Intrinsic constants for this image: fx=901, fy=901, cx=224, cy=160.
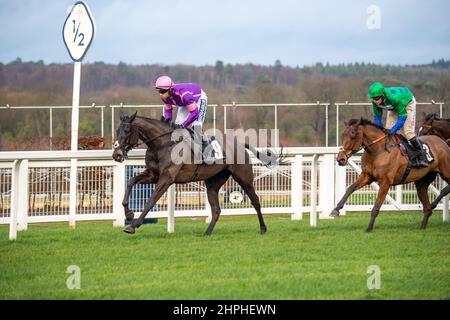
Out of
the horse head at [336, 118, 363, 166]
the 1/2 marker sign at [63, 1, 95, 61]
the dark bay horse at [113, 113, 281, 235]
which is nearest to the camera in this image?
the dark bay horse at [113, 113, 281, 235]

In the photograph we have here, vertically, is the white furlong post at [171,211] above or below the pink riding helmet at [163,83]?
below

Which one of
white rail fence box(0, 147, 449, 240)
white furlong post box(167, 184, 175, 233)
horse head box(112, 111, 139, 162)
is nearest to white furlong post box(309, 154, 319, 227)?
white rail fence box(0, 147, 449, 240)

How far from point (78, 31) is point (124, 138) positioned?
2.12 m

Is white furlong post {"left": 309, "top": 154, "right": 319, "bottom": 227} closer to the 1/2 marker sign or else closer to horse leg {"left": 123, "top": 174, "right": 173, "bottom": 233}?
horse leg {"left": 123, "top": 174, "right": 173, "bottom": 233}

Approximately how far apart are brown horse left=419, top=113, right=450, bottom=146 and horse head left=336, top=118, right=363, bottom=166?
8.29 feet

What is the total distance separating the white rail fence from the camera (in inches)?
451

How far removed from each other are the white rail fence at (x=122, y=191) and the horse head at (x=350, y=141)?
0.68 metres

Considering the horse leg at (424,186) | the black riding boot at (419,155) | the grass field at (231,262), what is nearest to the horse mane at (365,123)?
the black riding boot at (419,155)

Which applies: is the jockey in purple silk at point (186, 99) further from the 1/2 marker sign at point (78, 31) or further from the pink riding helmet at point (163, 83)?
the 1/2 marker sign at point (78, 31)

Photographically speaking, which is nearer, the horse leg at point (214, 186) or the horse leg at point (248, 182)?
the horse leg at point (248, 182)

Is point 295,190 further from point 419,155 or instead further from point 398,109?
point 398,109

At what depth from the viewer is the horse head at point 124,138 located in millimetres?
10508

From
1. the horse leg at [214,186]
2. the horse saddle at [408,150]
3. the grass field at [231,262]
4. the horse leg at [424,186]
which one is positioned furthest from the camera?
the horse leg at [424,186]

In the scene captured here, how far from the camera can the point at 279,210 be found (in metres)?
13.7
